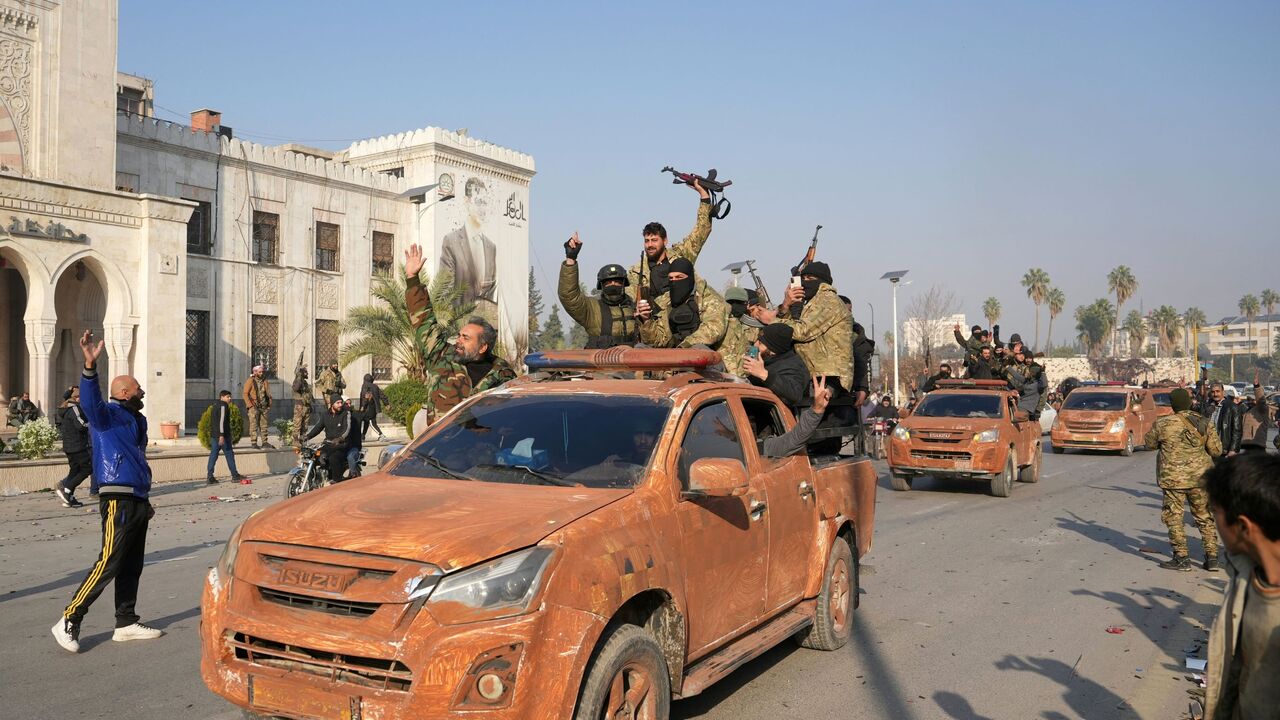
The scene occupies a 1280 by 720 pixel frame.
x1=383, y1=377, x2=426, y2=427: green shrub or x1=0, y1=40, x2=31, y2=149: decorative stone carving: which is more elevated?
x1=0, y1=40, x2=31, y2=149: decorative stone carving

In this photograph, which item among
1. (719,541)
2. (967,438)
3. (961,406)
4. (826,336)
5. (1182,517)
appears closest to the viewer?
(719,541)

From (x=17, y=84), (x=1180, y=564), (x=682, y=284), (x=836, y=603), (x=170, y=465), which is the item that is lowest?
(x=170, y=465)

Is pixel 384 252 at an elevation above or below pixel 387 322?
above

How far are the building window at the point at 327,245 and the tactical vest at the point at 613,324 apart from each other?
30.9 meters

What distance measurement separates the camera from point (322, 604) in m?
3.81

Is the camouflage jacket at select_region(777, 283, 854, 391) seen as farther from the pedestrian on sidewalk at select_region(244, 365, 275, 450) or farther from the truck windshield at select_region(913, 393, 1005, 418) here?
the pedestrian on sidewalk at select_region(244, 365, 275, 450)

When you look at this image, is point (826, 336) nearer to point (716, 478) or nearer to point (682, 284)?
point (682, 284)

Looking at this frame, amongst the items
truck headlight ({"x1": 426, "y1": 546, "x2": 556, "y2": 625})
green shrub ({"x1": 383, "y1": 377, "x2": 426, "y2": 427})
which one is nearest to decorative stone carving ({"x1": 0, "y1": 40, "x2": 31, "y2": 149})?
green shrub ({"x1": 383, "y1": 377, "x2": 426, "y2": 427})

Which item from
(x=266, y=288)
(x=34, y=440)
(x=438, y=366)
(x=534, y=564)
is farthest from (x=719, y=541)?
(x=266, y=288)

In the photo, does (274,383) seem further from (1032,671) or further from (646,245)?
(1032,671)

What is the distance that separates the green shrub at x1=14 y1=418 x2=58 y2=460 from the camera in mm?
17391

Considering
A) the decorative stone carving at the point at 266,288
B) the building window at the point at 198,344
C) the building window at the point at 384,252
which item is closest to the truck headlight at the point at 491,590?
the building window at the point at 198,344

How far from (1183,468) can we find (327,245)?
1283 inches

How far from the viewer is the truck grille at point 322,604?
12.2ft
